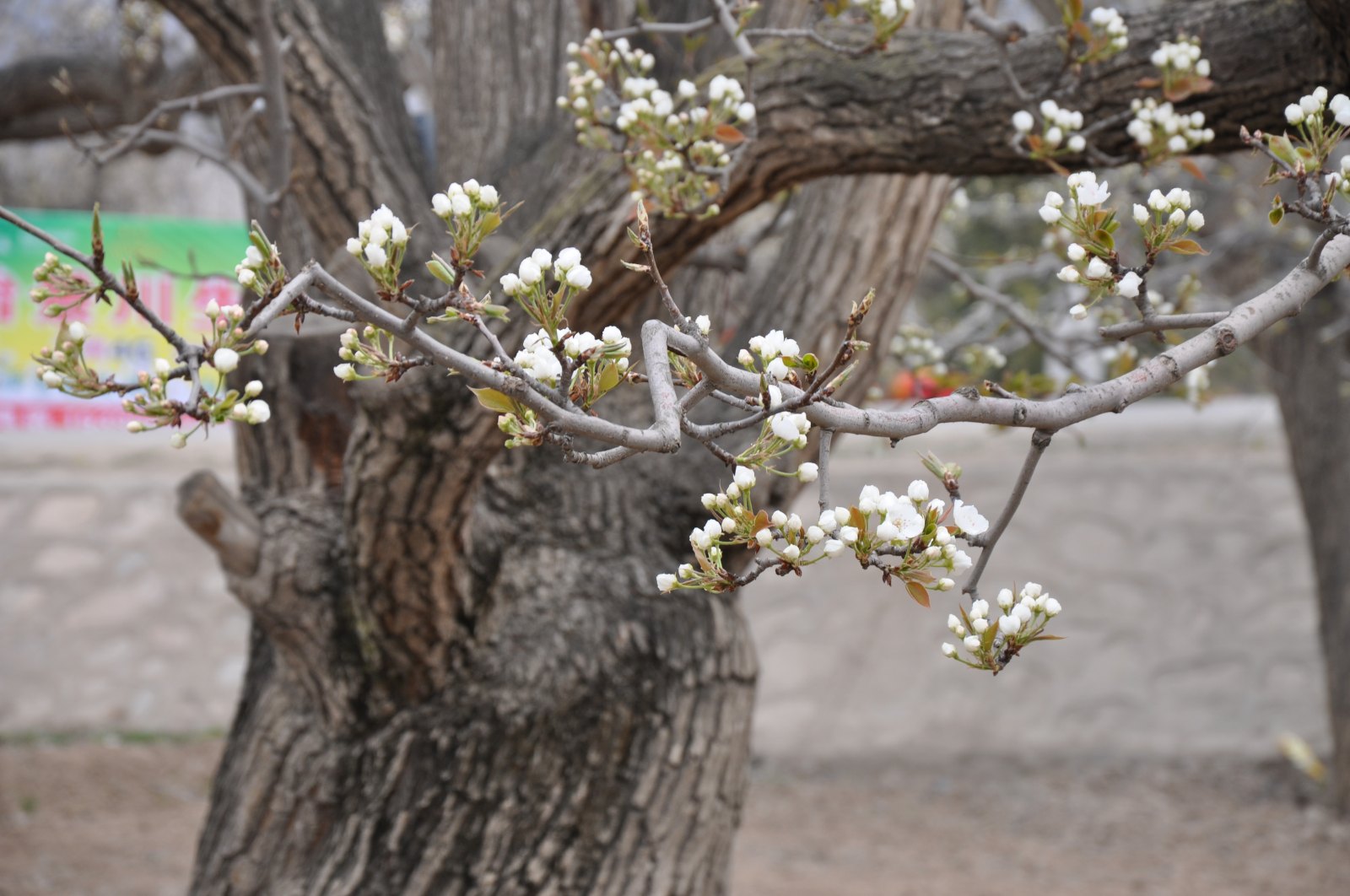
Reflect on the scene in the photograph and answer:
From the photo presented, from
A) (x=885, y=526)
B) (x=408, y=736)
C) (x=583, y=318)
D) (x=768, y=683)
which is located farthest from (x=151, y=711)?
(x=885, y=526)

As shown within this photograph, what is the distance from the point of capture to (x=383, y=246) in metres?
0.90

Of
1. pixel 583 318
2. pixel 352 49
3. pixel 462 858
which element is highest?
pixel 352 49

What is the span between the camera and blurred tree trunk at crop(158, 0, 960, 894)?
202 centimetres

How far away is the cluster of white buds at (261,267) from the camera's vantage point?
0.89 m

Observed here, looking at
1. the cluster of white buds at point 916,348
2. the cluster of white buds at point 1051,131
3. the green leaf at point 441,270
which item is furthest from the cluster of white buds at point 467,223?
the cluster of white buds at point 916,348

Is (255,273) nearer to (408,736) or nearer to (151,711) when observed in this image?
(408,736)

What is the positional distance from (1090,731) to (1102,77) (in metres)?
3.98

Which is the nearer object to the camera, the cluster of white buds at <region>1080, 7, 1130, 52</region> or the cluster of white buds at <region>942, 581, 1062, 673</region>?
the cluster of white buds at <region>942, 581, 1062, 673</region>

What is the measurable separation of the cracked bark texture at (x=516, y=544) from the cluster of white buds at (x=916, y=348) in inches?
18.6

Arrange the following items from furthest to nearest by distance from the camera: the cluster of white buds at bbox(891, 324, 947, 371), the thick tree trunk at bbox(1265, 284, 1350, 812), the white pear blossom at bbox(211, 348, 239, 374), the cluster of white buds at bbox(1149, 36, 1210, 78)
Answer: the thick tree trunk at bbox(1265, 284, 1350, 812), the cluster of white buds at bbox(891, 324, 947, 371), the cluster of white buds at bbox(1149, 36, 1210, 78), the white pear blossom at bbox(211, 348, 239, 374)

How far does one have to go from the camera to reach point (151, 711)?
5.05 metres

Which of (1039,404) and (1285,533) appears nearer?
(1039,404)

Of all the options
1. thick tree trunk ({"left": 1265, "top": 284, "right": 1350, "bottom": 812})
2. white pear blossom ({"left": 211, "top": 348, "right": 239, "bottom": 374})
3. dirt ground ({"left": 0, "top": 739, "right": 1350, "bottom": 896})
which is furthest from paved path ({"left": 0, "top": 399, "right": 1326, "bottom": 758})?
white pear blossom ({"left": 211, "top": 348, "right": 239, "bottom": 374})

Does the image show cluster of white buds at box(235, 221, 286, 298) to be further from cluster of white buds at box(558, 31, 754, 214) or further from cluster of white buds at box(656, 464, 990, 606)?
cluster of white buds at box(558, 31, 754, 214)
